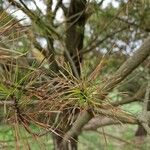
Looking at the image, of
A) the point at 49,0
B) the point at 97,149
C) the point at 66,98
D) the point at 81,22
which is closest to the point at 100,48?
the point at 81,22

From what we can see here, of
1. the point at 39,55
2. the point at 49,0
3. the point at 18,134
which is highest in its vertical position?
the point at 49,0

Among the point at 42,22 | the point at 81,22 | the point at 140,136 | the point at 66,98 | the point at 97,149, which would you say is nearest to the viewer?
the point at 66,98

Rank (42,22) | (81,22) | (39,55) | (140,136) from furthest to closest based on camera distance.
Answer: (140,136)
(81,22)
(39,55)
(42,22)

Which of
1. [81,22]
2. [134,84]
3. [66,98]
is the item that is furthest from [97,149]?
[66,98]

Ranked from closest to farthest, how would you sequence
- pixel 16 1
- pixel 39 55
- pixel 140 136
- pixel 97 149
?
pixel 16 1, pixel 39 55, pixel 140 136, pixel 97 149

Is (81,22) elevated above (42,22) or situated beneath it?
elevated above

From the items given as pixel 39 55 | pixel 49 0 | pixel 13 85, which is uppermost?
pixel 49 0

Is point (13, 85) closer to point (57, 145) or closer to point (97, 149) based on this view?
point (57, 145)

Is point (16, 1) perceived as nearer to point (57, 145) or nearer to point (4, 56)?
point (4, 56)

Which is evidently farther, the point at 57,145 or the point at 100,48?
the point at 100,48
